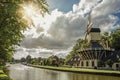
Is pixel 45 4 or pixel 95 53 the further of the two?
pixel 95 53

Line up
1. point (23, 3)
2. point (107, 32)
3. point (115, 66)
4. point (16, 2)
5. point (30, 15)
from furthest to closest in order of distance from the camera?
point (107, 32)
point (115, 66)
point (30, 15)
point (23, 3)
point (16, 2)

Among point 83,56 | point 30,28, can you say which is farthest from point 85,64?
point 30,28

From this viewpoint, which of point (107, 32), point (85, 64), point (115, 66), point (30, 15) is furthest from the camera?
point (107, 32)

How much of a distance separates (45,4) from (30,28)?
250 cm

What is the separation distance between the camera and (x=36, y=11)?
16.9m

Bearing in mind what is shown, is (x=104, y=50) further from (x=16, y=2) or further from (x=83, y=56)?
(x=16, y=2)

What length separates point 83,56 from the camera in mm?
84625

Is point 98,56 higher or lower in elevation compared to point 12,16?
higher

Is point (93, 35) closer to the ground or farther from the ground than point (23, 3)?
farther from the ground

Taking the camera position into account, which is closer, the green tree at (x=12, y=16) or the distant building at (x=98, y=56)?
the green tree at (x=12, y=16)

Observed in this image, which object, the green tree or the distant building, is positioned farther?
the distant building

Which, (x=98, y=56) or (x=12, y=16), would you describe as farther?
(x=98, y=56)

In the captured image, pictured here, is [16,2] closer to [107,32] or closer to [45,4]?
[45,4]

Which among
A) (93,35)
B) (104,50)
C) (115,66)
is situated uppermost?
(93,35)
